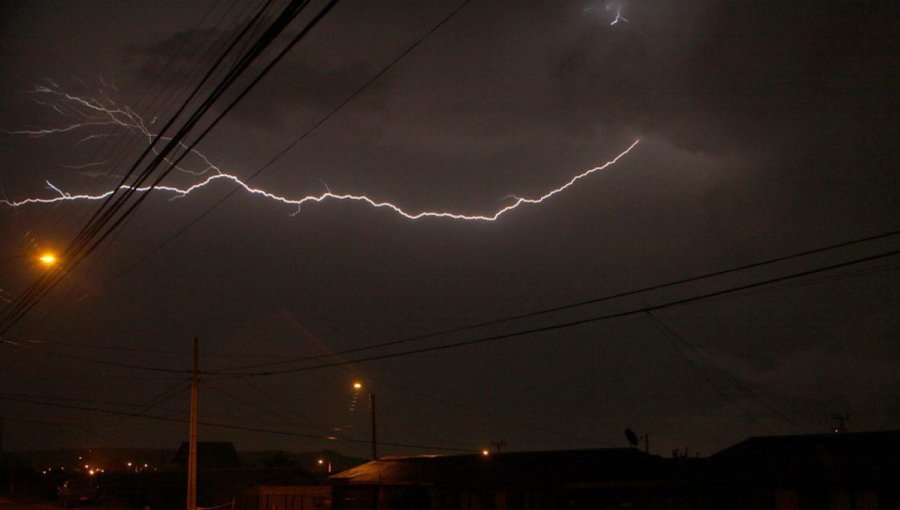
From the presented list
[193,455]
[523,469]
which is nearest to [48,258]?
[193,455]

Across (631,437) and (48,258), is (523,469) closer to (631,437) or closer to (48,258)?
(631,437)

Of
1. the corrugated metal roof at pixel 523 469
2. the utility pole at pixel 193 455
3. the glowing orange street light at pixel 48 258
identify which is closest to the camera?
the glowing orange street light at pixel 48 258

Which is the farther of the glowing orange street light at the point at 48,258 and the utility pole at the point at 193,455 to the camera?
the utility pole at the point at 193,455

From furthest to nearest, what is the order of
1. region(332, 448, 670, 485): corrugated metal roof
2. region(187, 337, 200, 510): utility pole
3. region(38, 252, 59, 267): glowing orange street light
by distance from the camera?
region(187, 337, 200, 510): utility pole
region(332, 448, 670, 485): corrugated metal roof
region(38, 252, 59, 267): glowing orange street light

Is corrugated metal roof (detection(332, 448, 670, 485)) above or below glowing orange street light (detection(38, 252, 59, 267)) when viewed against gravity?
below

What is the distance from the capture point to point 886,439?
1387 cm

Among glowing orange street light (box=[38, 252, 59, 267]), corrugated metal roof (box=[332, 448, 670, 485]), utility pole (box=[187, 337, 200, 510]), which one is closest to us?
glowing orange street light (box=[38, 252, 59, 267])

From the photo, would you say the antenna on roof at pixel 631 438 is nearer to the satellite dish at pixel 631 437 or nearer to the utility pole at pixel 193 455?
the satellite dish at pixel 631 437

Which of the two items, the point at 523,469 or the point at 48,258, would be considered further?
the point at 523,469

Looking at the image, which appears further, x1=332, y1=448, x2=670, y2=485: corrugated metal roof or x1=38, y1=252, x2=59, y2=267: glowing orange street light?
x1=332, y1=448, x2=670, y2=485: corrugated metal roof

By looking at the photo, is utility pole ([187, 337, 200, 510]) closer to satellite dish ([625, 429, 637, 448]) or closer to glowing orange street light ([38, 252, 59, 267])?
glowing orange street light ([38, 252, 59, 267])

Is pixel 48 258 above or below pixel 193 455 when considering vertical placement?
above

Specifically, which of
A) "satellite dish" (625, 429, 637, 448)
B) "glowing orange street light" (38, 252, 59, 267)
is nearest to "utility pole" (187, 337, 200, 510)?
"glowing orange street light" (38, 252, 59, 267)

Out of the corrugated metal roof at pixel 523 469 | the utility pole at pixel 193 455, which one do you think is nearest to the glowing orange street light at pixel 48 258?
the utility pole at pixel 193 455
